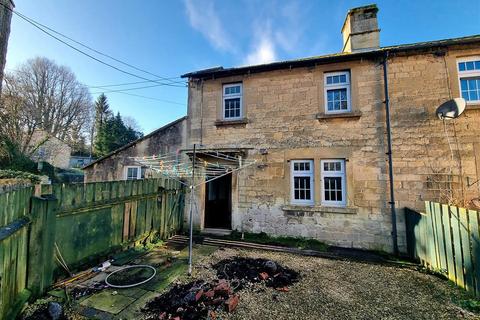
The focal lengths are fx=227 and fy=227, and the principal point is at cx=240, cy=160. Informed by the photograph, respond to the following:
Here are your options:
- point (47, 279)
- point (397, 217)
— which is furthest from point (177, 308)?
point (397, 217)

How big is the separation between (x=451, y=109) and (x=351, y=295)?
5546mm

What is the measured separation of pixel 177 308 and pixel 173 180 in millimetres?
5194

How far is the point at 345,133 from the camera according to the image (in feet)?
24.0

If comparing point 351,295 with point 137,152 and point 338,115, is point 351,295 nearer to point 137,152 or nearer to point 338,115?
point 338,115

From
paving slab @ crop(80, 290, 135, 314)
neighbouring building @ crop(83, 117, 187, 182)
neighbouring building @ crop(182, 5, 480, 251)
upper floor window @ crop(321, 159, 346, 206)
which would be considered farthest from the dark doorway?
paving slab @ crop(80, 290, 135, 314)

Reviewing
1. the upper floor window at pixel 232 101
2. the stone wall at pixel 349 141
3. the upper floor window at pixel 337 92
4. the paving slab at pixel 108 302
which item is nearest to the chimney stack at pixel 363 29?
the stone wall at pixel 349 141

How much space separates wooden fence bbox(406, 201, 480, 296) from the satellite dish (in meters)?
2.59

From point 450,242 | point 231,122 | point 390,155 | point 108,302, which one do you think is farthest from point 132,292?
point 390,155

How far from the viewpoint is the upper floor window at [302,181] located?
24.9 feet

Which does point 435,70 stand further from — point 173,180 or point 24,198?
point 24,198

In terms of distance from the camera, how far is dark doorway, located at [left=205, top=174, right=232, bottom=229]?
1015 cm

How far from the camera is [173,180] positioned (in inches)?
326

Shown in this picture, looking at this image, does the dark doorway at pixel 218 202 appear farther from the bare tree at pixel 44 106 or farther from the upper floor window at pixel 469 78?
the bare tree at pixel 44 106

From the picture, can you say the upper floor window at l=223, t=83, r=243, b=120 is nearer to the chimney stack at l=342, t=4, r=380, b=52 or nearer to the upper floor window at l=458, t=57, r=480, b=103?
the chimney stack at l=342, t=4, r=380, b=52
